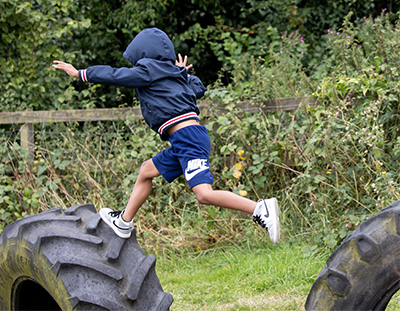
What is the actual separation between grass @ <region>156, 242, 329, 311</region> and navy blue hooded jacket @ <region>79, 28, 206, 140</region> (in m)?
1.51

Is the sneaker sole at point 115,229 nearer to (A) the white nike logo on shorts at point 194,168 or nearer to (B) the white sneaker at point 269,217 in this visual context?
(A) the white nike logo on shorts at point 194,168

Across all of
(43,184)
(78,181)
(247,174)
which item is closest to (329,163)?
(247,174)

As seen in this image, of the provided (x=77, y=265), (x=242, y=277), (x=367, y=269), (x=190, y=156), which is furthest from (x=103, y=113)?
(x=367, y=269)

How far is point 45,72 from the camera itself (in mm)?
8016

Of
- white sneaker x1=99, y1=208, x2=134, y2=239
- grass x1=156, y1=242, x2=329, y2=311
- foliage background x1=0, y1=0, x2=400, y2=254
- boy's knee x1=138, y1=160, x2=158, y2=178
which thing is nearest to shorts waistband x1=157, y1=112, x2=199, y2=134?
boy's knee x1=138, y1=160, x2=158, y2=178

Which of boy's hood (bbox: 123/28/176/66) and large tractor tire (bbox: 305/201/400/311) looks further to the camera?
boy's hood (bbox: 123/28/176/66)

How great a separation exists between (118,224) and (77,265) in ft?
1.42

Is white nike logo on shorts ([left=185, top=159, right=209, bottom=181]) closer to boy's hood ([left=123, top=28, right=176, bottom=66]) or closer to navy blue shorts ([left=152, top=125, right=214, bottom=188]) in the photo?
navy blue shorts ([left=152, top=125, right=214, bottom=188])

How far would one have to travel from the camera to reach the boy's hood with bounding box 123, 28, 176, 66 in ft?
11.3

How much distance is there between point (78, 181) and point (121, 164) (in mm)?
615

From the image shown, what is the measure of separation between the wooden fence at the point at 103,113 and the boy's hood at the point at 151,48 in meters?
2.46

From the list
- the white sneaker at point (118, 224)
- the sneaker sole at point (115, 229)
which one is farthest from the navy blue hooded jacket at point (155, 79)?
the sneaker sole at point (115, 229)

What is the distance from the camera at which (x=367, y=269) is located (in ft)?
6.46

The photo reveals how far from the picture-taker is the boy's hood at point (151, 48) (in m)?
3.46
